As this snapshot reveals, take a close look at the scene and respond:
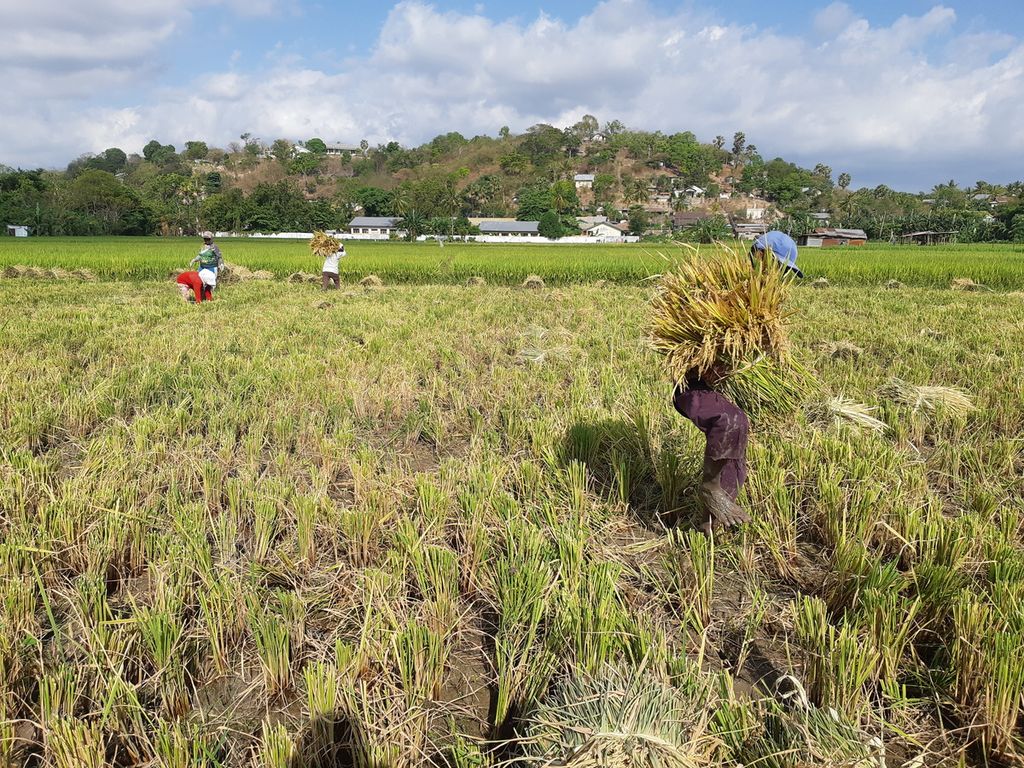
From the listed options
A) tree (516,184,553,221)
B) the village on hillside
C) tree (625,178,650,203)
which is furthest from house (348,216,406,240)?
tree (625,178,650,203)

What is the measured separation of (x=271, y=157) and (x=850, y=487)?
17803cm

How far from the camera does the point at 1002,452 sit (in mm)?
3781

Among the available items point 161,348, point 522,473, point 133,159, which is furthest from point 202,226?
point 133,159

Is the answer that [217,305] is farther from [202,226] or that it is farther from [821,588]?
[202,226]

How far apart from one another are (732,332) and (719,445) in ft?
1.62

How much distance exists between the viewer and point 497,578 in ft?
8.22

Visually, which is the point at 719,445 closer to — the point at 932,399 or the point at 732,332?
the point at 732,332

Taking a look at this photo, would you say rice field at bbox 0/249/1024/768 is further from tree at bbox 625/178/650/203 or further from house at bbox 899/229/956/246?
tree at bbox 625/178/650/203

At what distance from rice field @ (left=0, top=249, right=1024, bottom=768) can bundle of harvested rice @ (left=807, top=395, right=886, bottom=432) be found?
2cm

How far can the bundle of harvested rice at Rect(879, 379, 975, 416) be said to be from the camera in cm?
460

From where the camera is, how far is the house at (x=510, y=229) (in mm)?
86188

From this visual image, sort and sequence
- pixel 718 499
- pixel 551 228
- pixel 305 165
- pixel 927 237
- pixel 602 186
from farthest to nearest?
pixel 305 165 < pixel 602 186 < pixel 551 228 < pixel 927 237 < pixel 718 499

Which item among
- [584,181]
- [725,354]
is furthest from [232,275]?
[584,181]

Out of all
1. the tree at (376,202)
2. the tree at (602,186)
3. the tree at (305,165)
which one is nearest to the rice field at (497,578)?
the tree at (376,202)
